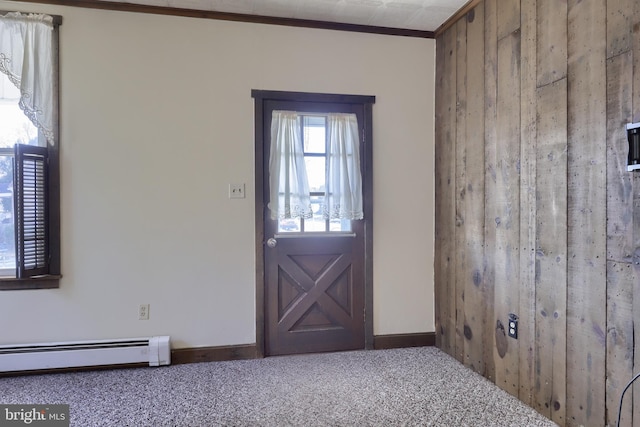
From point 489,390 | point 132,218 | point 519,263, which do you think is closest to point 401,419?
point 489,390

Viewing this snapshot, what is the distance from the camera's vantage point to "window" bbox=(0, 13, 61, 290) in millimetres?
2455

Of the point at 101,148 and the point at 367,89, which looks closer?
the point at 101,148

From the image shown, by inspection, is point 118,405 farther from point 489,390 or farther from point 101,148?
point 489,390

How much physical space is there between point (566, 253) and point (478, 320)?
883 mm

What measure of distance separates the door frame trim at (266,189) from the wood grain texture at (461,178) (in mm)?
656

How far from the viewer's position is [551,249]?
1.99m

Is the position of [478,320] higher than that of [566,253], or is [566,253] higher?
[566,253]

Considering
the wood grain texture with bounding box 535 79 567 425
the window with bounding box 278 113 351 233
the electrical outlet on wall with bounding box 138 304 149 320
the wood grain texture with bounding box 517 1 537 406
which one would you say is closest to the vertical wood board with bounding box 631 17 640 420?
the wood grain texture with bounding box 535 79 567 425

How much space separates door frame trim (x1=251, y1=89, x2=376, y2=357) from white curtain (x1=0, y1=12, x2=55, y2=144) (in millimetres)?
1394

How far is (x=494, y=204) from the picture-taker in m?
2.42

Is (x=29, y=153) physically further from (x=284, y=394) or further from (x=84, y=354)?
(x=284, y=394)

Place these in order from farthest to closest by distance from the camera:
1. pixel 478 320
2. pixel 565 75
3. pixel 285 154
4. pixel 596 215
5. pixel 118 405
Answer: pixel 285 154 < pixel 478 320 < pixel 118 405 < pixel 565 75 < pixel 596 215

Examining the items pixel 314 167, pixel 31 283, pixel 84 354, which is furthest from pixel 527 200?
pixel 31 283

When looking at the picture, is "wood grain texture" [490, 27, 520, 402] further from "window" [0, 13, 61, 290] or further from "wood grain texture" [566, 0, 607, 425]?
"window" [0, 13, 61, 290]
